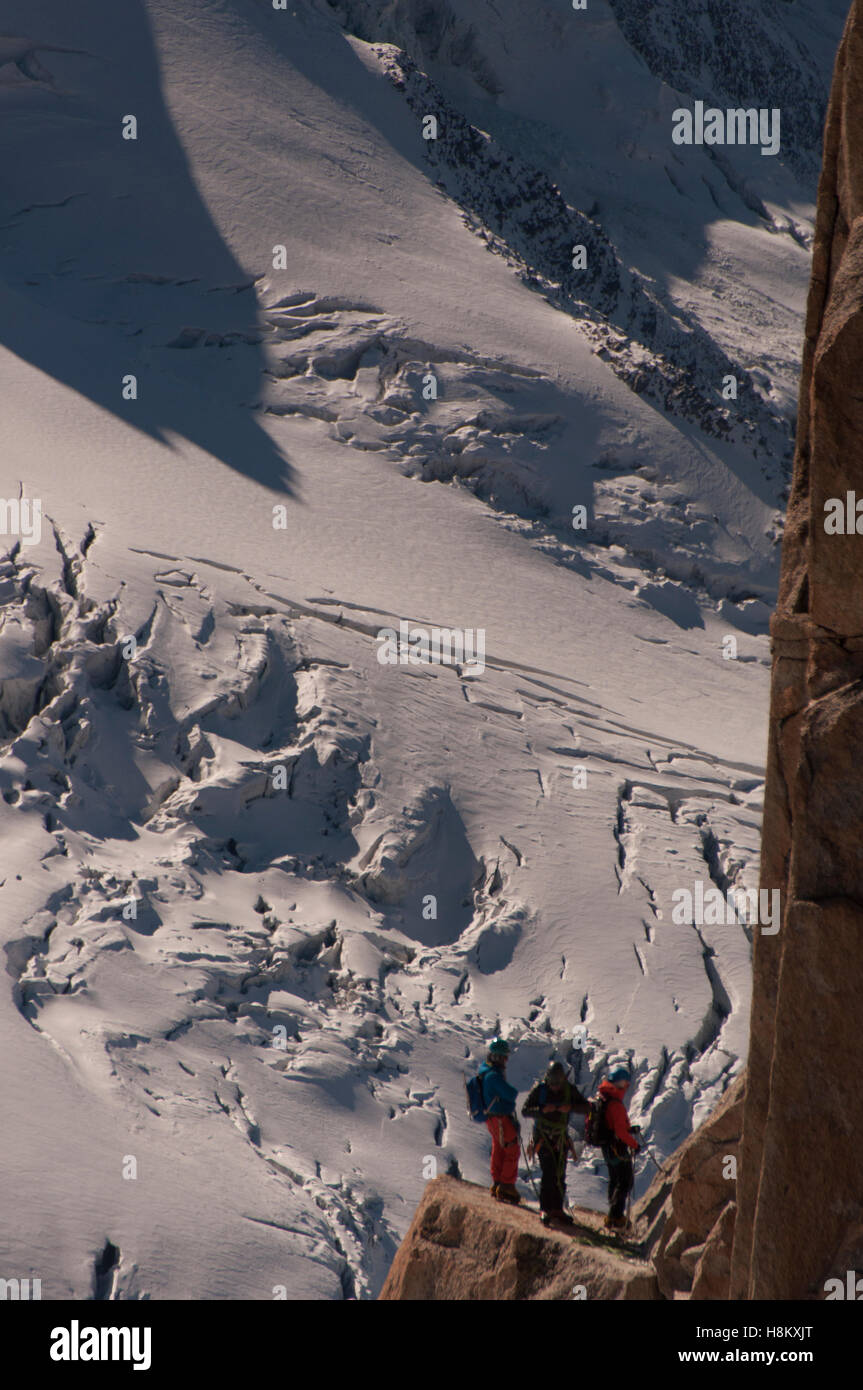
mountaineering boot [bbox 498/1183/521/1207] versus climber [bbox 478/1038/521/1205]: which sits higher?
climber [bbox 478/1038/521/1205]

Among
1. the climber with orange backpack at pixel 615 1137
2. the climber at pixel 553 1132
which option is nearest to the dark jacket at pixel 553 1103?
the climber at pixel 553 1132

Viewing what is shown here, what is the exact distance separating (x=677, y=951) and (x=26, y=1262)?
285 inches

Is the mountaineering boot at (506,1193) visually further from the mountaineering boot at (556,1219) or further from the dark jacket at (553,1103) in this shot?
the dark jacket at (553,1103)

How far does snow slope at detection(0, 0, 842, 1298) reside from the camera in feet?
36.7

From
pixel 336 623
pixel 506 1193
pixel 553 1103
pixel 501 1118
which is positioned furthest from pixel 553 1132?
pixel 336 623

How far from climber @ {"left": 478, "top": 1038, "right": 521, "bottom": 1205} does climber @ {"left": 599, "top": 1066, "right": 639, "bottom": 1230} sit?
0.57 metres

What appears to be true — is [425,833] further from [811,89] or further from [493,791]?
[811,89]

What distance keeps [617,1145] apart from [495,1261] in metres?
1.16

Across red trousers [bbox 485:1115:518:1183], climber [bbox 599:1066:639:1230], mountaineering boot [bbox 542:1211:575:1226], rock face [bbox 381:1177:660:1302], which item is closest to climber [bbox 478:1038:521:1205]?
red trousers [bbox 485:1115:518:1183]

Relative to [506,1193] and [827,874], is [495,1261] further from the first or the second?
[827,874]

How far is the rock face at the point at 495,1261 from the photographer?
263 inches

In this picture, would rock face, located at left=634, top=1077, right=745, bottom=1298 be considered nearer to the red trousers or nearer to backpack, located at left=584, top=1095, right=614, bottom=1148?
backpack, located at left=584, top=1095, right=614, bottom=1148

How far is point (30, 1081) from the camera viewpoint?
10.3 metres

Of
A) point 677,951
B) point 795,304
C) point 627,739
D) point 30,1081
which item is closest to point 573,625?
point 627,739
